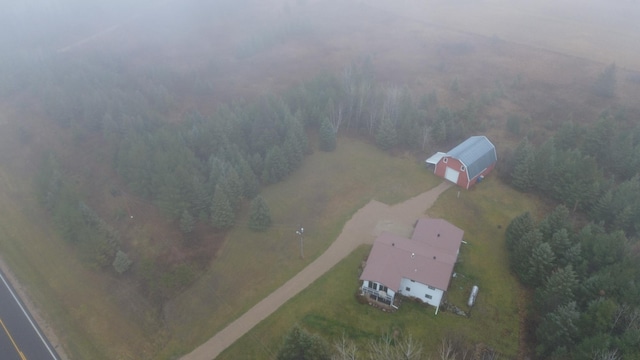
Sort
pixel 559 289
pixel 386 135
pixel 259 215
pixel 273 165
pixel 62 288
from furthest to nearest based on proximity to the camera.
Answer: pixel 386 135
pixel 273 165
pixel 259 215
pixel 62 288
pixel 559 289

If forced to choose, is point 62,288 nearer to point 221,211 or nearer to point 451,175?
point 221,211

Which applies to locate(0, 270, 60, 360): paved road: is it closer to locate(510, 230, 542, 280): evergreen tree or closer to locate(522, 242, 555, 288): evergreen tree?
locate(510, 230, 542, 280): evergreen tree

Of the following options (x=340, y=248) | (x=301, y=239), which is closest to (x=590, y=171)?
(x=340, y=248)

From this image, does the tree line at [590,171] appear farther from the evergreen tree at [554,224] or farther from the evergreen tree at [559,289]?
the evergreen tree at [559,289]

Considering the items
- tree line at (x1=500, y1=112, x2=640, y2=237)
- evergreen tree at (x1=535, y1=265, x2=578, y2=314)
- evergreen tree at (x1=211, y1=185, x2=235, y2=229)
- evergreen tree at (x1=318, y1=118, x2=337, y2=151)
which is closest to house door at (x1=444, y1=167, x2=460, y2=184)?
tree line at (x1=500, y1=112, x2=640, y2=237)

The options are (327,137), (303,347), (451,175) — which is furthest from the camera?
(327,137)

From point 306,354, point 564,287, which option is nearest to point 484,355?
point 564,287

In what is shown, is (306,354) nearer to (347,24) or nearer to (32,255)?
(32,255)
